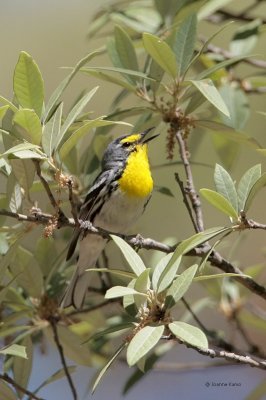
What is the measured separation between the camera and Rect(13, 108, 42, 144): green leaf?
179cm

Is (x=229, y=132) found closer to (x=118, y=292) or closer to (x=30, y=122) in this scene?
(x=30, y=122)

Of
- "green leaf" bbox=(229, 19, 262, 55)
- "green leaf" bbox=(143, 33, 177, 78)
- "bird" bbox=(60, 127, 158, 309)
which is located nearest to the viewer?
"green leaf" bbox=(143, 33, 177, 78)

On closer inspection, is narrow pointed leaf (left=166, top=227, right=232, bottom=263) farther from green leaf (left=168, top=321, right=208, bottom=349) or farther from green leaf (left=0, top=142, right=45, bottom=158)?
green leaf (left=0, top=142, right=45, bottom=158)

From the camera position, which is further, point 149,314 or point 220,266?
point 220,266

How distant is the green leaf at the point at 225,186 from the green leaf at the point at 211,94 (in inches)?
5.8

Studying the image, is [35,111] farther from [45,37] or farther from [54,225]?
[45,37]

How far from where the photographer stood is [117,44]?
227 cm

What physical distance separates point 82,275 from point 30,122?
3.20 ft

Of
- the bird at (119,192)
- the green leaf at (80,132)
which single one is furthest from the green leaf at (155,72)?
the bird at (119,192)

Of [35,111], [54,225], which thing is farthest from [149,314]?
[35,111]

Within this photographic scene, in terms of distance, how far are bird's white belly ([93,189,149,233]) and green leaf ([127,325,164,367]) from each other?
146cm

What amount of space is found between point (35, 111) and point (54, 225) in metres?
0.28

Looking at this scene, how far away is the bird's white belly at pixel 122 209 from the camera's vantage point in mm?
3119

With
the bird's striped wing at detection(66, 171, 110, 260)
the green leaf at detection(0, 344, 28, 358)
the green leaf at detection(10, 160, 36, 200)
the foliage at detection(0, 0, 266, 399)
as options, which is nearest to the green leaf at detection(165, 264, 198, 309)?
the foliage at detection(0, 0, 266, 399)
